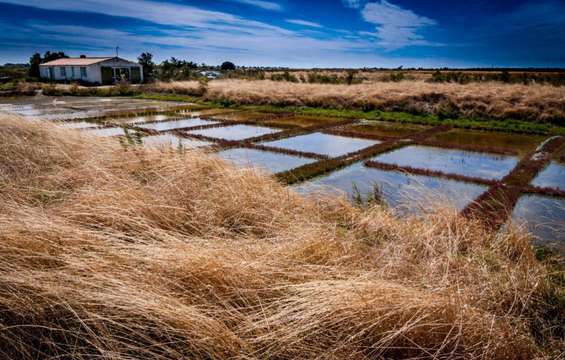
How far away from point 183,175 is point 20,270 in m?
2.08

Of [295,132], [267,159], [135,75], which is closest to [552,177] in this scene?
[267,159]

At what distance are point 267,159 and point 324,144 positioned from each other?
2240 millimetres

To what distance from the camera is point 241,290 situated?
2127 mm

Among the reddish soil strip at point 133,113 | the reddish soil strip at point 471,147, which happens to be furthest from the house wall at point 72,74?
the reddish soil strip at point 471,147

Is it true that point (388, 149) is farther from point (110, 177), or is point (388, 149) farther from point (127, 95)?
point (127, 95)

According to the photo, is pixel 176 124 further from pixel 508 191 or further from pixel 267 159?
pixel 508 191

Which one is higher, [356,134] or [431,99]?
[431,99]

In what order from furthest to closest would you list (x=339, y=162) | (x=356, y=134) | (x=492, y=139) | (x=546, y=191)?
1. (x=356, y=134)
2. (x=492, y=139)
3. (x=339, y=162)
4. (x=546, y=191)

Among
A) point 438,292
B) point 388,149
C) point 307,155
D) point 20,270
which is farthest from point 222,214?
point 388,149

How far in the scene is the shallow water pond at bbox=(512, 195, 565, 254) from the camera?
15.1ft

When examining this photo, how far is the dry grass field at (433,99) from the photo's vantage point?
14.1 meters

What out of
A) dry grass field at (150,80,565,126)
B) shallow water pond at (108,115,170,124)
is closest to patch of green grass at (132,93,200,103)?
dry grass field at (150,80,565,126)

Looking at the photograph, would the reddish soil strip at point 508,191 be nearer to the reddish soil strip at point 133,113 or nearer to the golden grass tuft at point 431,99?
the golden grass tuft at point 431,99

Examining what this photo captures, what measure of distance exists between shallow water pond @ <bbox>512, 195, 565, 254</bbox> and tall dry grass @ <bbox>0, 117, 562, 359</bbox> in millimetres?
1540
